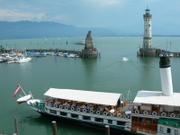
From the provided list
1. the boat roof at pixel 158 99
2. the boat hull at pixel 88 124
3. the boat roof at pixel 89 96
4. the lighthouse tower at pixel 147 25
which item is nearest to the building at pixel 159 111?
the boat roof at pixel 158 99

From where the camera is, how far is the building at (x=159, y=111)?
25719 mm

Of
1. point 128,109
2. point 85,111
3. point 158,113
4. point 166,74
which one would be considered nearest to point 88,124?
point 85,111

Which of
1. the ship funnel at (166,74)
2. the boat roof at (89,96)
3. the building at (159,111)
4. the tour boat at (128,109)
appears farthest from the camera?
the boat roof at (89,96)

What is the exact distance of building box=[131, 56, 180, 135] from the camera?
1013 inches

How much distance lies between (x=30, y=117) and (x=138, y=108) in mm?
12291

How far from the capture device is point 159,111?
2653cm

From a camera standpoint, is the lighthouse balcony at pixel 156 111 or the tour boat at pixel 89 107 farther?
the tour boat at pixel 89 107

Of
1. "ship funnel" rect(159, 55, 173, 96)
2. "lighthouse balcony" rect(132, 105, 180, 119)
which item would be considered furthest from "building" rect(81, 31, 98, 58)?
"lighthouse balcony" rect(132, 105, 180, 119)

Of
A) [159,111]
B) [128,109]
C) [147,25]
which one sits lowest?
[128,109]

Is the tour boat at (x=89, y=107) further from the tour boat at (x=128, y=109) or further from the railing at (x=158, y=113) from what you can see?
the railing at (x=158, y=113)

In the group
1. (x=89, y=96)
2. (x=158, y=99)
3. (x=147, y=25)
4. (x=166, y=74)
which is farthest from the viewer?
(x=147, y=25)

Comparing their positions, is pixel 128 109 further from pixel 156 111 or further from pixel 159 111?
pixel 159 111

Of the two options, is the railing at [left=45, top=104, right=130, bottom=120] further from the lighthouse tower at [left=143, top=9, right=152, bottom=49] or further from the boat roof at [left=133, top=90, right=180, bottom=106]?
the lighthouse tower at [left=143, top=9, right=152, bottom=49]

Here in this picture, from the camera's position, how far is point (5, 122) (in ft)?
107
